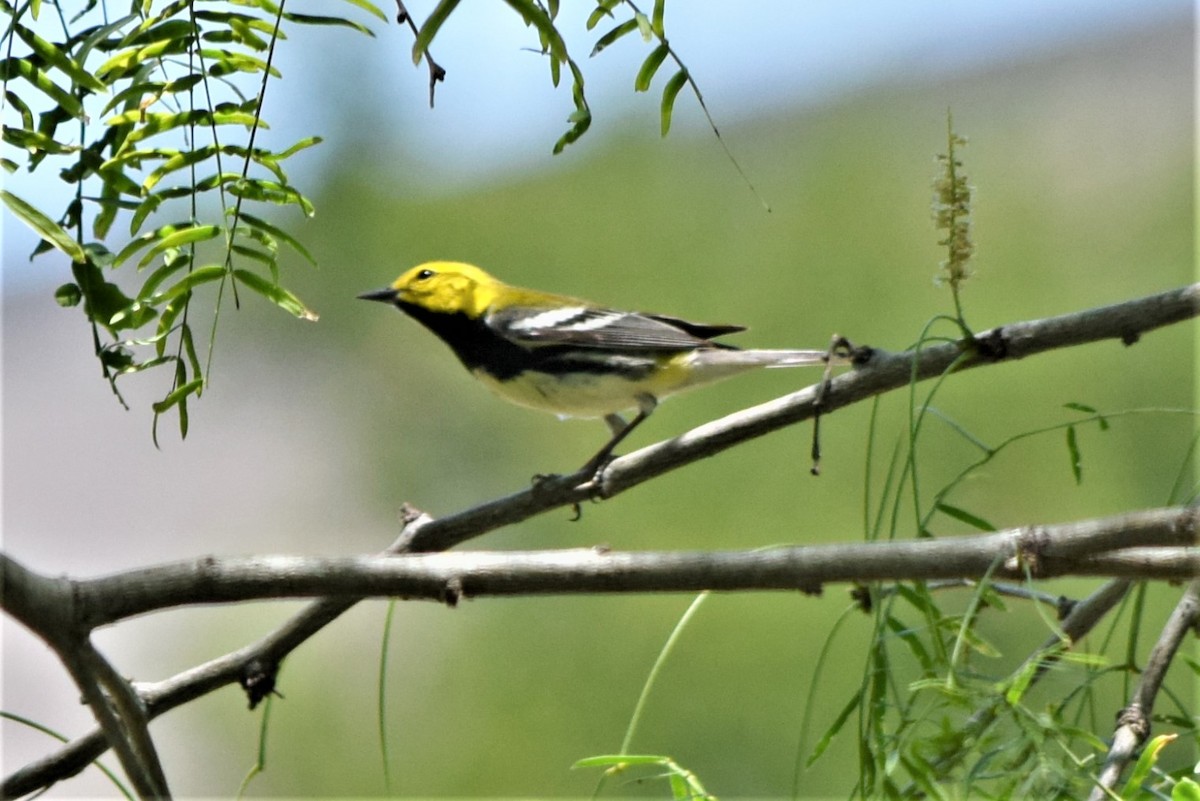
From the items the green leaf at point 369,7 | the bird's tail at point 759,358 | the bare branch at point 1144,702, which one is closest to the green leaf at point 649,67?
the green leaf at point 369,7

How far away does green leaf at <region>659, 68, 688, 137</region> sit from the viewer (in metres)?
0.54

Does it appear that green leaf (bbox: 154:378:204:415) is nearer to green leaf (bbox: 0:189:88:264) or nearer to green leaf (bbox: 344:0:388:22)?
green leaf (bbox: 0:189:88:264)

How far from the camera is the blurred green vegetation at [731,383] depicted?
248cm

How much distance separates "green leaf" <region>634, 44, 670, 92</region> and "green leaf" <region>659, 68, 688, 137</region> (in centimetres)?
1

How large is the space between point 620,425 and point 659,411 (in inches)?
43.4

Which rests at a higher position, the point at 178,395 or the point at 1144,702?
the point at 178,395

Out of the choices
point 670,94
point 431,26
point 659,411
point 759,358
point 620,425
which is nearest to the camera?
point 431,26

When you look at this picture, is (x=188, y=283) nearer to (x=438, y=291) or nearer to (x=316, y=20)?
(x=316, y=20)

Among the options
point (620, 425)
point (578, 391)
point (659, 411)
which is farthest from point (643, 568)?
point (659, 411)

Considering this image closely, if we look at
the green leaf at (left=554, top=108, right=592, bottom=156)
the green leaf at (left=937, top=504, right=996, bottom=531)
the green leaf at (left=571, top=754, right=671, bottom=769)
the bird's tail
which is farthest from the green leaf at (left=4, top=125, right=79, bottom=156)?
the bird's tail

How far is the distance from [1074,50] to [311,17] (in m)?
3.34

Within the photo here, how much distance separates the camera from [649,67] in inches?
21.6

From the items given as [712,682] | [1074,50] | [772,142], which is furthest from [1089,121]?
[712,682]

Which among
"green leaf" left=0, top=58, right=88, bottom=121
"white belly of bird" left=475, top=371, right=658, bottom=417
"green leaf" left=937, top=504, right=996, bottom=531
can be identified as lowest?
"green leaf" left=937, top=504, right=996, bottom=531
